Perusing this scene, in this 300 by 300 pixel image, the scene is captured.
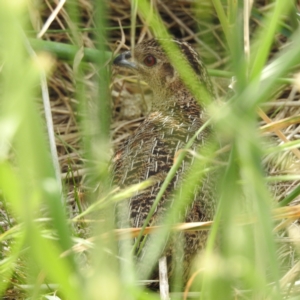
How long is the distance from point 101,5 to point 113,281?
0.72 m

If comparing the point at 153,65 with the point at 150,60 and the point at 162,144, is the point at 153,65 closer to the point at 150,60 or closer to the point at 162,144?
the point at 150,60

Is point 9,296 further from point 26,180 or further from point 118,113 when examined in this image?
point 118,113

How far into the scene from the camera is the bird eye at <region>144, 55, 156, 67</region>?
4887mm

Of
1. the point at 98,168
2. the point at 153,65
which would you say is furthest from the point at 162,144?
the point at 98,168

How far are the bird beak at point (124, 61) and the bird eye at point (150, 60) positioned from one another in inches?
3.2

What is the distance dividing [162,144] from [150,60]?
1.09 meters

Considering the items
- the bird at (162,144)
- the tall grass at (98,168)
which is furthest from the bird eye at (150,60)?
the tall grass at (98,168)

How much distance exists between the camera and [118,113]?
5727mm

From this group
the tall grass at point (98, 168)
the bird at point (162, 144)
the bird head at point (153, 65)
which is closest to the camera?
the tall grass at point (98, 168)

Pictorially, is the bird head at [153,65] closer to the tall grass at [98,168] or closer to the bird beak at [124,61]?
the bird beak at [124,61]

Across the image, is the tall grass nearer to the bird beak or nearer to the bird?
the bird

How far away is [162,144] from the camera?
3.97 metres

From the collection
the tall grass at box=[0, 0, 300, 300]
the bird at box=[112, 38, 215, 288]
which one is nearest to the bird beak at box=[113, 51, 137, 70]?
the bird at box=[112, 38, 215, 288]

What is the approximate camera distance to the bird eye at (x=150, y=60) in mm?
4887
